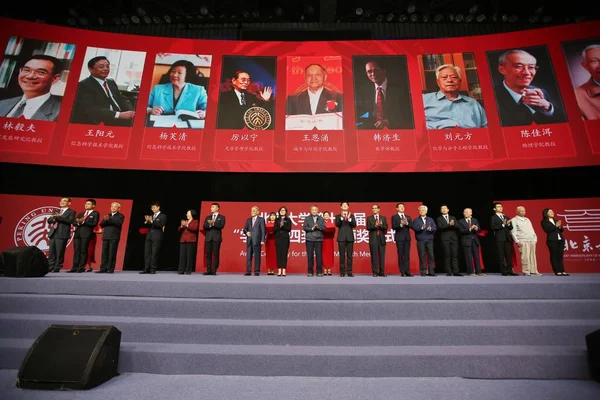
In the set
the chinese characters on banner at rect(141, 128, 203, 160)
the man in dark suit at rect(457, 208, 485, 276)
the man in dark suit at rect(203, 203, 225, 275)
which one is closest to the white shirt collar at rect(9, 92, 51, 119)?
the chinese characters on banner at rect(141, 128, 203, 160)

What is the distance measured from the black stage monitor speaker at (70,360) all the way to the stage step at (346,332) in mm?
602

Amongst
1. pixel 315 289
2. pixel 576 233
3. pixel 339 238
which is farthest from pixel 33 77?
pixel 576 233

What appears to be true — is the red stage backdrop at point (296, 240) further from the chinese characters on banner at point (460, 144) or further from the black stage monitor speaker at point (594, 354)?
the black stage monitor speaker at point (594, 354)

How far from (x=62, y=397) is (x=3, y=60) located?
857 centimetres

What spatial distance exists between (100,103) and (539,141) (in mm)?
10118

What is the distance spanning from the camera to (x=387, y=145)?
7215 mm

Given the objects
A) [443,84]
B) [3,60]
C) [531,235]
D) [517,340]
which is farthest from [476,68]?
[3,60]

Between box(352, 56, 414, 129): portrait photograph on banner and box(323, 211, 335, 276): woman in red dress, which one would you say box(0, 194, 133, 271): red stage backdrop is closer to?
box(323, 211, 335, 276): woman in red dress

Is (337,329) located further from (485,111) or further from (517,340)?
(485,111)

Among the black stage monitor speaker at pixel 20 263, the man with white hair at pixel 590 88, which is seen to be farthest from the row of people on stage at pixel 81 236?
the man with white hair at pixel 590 88

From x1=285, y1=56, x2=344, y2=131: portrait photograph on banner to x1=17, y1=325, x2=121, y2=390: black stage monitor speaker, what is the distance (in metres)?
5.81

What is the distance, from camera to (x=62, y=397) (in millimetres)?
2322

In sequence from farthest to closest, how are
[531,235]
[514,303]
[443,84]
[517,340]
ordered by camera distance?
[443,84]
[531,235]
[514,303]
[517,340]

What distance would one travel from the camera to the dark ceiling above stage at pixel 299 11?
→ 8891 mm
